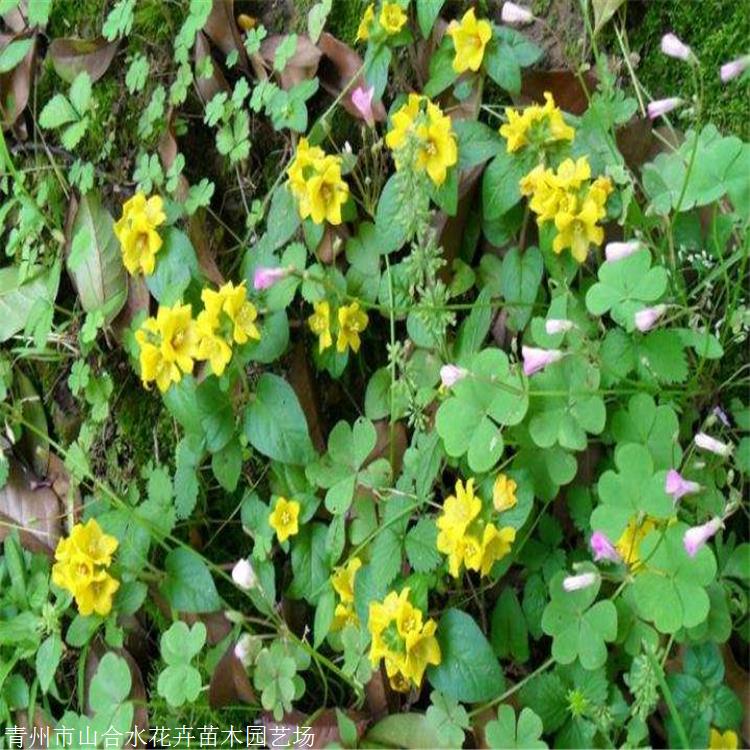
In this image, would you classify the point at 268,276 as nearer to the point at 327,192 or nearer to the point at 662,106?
the point at 327,192

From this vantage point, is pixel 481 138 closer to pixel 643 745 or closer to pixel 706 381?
pixel 706 381

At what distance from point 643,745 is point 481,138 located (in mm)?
747

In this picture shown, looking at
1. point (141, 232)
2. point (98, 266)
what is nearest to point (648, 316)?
point (141, 232)

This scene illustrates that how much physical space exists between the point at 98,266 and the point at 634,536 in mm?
971

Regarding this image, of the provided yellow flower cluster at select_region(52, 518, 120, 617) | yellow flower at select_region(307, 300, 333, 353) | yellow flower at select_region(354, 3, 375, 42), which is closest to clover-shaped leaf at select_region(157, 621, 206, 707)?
yellow flower cluster at select_region(52, 518, 120, 617)

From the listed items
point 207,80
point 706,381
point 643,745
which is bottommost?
point 643,745

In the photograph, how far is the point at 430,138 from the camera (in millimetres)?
1334

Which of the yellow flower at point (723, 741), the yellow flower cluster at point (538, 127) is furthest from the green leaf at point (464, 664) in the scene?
the yellow flower cluster at point (538, 127)

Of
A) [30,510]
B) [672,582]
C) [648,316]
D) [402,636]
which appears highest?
[648,316]

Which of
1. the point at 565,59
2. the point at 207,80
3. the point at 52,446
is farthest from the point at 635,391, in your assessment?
the point at 52,446

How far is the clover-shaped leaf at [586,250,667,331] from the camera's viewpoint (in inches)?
46.4

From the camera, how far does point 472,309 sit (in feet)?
4.50

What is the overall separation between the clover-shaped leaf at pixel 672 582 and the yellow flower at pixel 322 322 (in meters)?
0.50

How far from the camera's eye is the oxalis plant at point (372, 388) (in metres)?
1.20
